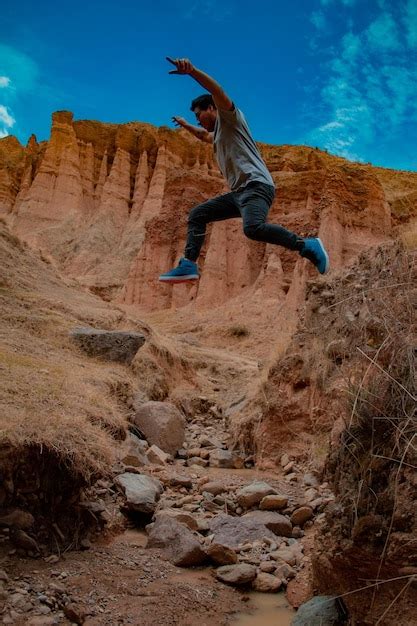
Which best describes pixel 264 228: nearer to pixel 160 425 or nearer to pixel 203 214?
pixel 203 214

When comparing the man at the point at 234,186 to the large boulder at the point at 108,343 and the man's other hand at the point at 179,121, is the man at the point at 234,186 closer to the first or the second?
the man's other hand at the point at 179,121

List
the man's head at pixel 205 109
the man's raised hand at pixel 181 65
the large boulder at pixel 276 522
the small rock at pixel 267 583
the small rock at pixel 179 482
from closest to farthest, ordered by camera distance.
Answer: the man's raised hand at pixel 181 65
the man's head at pixel 205 109
the small rock at pixel 267 583
the large boulder at pixel 276 522
the small rock at pixel 179 482

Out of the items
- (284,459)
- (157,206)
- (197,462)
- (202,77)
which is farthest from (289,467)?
(157,206)

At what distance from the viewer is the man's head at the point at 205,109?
4801 mm

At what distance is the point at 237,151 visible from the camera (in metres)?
4.65

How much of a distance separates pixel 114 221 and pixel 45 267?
3746cm

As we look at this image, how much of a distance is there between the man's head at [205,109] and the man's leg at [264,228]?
2.47ft

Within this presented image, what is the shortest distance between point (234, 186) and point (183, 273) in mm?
853

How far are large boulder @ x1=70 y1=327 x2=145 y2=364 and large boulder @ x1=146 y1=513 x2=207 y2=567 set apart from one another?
19.4 ft

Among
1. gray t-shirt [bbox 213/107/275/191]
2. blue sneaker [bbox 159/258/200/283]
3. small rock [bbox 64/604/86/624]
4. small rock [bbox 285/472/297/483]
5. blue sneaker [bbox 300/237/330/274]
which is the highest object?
gray t-shirt [bbox 213/107/275/191]

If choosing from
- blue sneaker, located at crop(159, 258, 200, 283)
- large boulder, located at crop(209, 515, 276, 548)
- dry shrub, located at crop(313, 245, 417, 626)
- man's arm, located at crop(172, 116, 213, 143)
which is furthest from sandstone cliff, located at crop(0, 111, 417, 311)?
dry shrub, located at crop(313, 245, 417, 626)

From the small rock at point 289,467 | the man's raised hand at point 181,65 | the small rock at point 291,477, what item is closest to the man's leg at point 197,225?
the man's raised hand at point 181,65

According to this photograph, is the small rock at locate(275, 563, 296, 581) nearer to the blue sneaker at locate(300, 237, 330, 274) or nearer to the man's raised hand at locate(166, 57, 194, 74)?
the blue sneaker at locate(300, 237, 330, 274)

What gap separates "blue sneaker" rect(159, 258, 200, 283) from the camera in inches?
192
